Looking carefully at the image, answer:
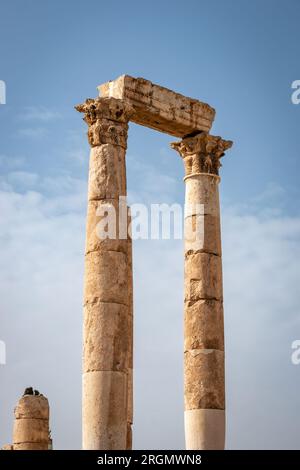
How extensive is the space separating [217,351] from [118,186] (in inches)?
260

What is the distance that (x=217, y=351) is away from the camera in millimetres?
31984

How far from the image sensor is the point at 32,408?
37719mm

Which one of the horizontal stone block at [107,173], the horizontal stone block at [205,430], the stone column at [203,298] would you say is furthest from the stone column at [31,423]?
the horizontal stone block at [107,173]

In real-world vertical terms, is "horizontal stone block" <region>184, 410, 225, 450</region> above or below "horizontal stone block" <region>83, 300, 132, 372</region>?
below

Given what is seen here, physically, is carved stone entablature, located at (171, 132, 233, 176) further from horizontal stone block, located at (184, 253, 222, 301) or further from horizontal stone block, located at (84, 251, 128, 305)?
horizontal stone block, located at (84, 251, 128, 305)

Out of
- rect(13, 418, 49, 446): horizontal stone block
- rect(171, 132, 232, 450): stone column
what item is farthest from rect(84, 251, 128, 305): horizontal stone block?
rect(13, 418, 49, 446): horizontal stone block

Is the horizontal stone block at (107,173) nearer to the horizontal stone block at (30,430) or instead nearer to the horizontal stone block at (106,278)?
the horizontal stone block at (106,278)

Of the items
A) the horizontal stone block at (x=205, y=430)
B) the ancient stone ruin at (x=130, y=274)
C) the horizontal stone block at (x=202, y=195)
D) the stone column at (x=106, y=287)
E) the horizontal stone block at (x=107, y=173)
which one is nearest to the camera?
the stone column at (x=106, y=287)

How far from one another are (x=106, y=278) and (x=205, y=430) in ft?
20.4

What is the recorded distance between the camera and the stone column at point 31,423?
37.6m

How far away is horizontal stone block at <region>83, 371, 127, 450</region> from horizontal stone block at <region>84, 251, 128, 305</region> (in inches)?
89.1

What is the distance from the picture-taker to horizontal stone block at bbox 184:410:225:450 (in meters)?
30.9

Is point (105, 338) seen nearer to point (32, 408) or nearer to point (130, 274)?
point (130, 274)
